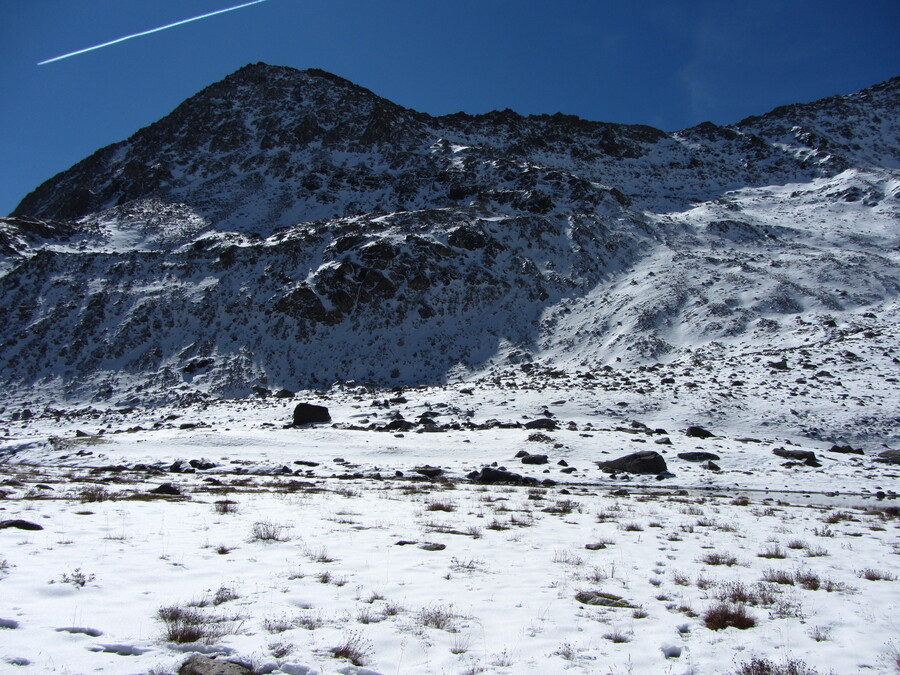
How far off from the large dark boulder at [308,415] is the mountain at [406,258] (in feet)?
49.9

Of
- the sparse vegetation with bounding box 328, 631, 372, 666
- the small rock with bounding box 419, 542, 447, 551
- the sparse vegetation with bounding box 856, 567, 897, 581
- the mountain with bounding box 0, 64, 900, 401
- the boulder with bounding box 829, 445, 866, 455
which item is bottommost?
the boulder with bounding box 829, 445, 866, 455

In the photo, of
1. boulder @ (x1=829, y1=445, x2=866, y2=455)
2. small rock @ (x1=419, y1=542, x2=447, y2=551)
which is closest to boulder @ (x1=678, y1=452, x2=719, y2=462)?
boulder @ (x1=829, y1=445, x2=866, y2=455)

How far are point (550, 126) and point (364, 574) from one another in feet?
394

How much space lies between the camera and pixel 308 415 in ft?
106

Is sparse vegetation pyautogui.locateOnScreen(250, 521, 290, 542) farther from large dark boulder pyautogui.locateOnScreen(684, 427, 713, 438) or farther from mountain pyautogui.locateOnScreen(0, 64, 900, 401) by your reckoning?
mountain pyautogui.locateOnScreen(0, 64, 900, 401)

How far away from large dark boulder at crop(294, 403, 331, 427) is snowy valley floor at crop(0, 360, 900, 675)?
10.5 metres

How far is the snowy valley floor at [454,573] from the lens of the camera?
532cm

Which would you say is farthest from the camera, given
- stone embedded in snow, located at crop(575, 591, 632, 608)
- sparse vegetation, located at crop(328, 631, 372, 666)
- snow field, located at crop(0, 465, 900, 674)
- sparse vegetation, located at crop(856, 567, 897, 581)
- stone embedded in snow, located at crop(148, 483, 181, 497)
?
stone embedded in snow, located at crop(148, 483, 181, 497)

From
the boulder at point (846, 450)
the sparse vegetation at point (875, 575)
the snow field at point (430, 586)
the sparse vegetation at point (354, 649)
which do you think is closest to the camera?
the sparse vegetation at point (354, 649)

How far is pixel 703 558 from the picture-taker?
Result: 9406 mm

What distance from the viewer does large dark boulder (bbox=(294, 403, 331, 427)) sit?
32.0m

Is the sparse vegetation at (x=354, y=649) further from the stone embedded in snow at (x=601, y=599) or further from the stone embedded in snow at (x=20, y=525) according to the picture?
the stone embedded in snow at (x=20, y=525)

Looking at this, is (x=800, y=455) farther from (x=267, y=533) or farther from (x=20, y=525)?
(x=20, y=525)

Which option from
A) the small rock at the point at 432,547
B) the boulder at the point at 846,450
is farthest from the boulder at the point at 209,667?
the boulder at the point at 846,450
